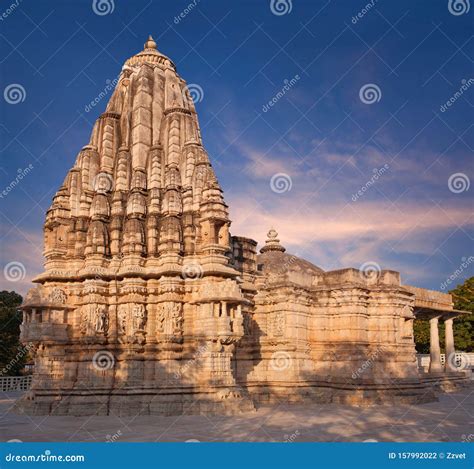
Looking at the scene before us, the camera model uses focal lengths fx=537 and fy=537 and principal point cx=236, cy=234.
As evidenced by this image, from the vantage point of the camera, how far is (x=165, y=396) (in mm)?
20797

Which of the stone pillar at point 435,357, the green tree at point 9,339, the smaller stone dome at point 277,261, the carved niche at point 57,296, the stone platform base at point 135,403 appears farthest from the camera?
the green tree at point 9,339

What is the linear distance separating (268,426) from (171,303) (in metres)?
6.74

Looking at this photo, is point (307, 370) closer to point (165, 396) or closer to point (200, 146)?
point (165, 396)

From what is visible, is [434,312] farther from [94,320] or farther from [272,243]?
[94,320]

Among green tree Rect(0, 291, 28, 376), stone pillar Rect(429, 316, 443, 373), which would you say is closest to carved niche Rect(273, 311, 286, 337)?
stone pillar Rect(429, 316, 443, 373)

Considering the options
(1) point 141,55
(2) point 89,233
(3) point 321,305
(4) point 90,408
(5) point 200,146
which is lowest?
(4) point 90,408

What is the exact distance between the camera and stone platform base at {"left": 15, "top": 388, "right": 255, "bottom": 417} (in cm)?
2042

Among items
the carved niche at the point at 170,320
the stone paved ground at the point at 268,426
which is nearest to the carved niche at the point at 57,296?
the carved niche at the point at 170,320

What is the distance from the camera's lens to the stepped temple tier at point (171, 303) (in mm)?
21469

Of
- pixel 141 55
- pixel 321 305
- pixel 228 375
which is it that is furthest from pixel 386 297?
pixel 141 55

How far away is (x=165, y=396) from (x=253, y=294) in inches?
306

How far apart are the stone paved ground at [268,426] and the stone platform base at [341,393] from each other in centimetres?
201

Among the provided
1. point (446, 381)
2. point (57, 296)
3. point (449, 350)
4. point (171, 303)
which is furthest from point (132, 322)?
point (449, 350)

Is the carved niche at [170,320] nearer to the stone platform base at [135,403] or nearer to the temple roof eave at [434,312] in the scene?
the stone platform base at [135,403]
